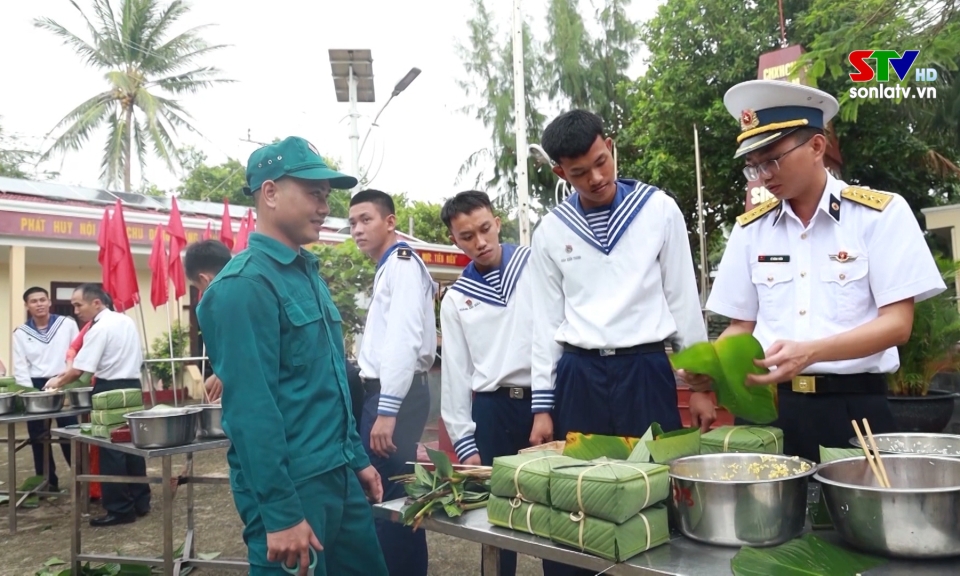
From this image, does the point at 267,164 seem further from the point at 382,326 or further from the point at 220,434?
the point at 220,434

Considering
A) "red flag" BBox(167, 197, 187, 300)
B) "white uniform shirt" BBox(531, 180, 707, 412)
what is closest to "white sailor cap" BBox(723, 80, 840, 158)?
"white uniform shirt" BBox(531, 180, 707, 412)

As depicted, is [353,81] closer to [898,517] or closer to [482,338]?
[482,338]

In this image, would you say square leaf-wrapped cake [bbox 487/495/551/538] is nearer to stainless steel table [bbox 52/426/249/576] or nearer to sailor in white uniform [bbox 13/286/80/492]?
stainless steel table [bbox 52/426/249/576]

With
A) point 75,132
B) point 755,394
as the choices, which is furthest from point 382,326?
point 75,132

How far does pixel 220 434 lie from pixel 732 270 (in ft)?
10.2

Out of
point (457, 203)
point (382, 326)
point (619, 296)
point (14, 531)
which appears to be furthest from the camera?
point (14, 531)

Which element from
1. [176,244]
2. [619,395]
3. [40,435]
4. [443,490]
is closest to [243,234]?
[176,244]

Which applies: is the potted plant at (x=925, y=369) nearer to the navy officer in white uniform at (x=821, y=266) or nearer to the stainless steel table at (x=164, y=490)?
the navy officer in white uniform at (x=821, y=266)

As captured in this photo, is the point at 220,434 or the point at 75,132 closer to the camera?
the point at 220,434

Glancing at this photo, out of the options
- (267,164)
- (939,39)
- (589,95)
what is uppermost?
(589,95)

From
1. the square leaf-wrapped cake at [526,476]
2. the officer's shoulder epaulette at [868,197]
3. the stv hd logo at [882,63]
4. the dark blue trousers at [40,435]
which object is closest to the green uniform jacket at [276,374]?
→ the square leaf-wrapped cake at [526,476]

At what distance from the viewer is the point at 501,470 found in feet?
5.74

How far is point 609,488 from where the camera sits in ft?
4.87

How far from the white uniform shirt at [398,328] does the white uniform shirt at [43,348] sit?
530cm
